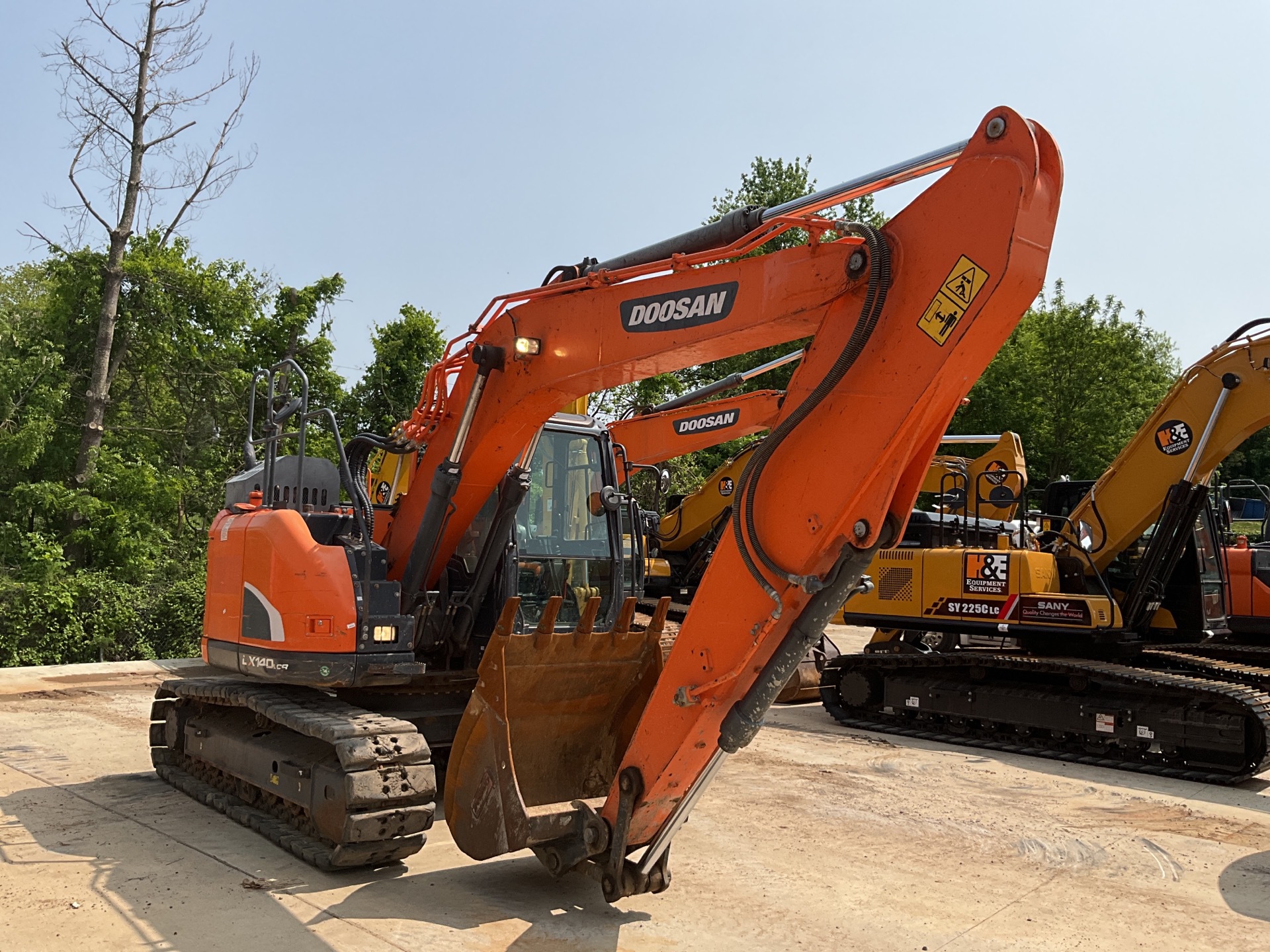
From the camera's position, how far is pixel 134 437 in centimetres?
1928

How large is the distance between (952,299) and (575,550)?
11.8 ft

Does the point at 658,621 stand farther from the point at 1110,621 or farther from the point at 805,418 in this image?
the point at 1110,621

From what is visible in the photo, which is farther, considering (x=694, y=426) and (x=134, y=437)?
(x=134, y=437)

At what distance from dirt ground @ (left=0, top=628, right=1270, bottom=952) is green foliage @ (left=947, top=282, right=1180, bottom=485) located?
79.0ft

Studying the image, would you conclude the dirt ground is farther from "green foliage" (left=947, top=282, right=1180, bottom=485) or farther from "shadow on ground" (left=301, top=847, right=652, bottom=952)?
"green foliage" (left=947, top=282, right=1180, bottom=485)

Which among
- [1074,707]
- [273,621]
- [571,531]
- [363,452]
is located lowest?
[1074,707]

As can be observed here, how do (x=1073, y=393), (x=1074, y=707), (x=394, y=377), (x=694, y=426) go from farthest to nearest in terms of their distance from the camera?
(x=1073, y=393) < (x=394, y=377) < (x=694, y=426) < (x=1074, y=707)

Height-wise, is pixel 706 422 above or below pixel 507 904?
above

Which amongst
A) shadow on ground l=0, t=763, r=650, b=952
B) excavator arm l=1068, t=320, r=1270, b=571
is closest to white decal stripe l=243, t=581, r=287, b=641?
shadow on ground l=0, t=763, r=650, b=952

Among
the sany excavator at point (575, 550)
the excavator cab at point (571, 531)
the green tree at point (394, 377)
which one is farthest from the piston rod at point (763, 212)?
the green tree at point (394, 377)

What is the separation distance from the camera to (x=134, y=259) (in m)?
18.8

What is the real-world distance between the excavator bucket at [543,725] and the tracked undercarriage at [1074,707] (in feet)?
16.7

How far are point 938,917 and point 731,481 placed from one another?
11263 mm

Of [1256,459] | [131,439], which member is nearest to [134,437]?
[131,439]
